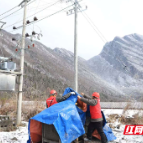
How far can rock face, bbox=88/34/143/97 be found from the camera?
86250 millimetres

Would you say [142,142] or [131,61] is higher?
[131,61]

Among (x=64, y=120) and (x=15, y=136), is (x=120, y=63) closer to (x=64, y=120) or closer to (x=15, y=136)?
(x=15, y=136)

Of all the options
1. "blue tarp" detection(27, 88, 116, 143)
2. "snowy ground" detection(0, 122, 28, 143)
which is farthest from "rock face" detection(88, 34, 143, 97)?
"blue tarp" detection(27, 88, 116, 143)

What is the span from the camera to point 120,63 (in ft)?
288

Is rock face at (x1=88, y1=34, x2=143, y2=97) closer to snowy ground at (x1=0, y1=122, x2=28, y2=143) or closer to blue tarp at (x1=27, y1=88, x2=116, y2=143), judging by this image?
snowy ground at (x1=0, y1=122, x2=28, y2=143)

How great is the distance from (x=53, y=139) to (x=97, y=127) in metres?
1.50

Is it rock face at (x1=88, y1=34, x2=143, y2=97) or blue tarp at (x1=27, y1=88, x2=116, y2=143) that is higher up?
rock face at (x1=88, y1=34, x2=143, y2=97)

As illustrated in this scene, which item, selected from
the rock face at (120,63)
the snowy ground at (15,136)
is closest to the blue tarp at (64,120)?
the snowy ground at (15,136)

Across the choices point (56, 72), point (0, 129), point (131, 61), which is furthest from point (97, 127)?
point (131, 61)

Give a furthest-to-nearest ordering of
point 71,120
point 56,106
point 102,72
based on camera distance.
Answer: point 102,72
point 56,106
point 71,120

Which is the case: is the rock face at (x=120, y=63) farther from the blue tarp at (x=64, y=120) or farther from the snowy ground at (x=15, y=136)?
the blue tarp at (x=64, y=120)

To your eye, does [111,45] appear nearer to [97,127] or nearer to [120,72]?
[120,72]

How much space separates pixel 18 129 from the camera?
28.2ft

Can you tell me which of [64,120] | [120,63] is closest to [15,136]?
[64,120]
